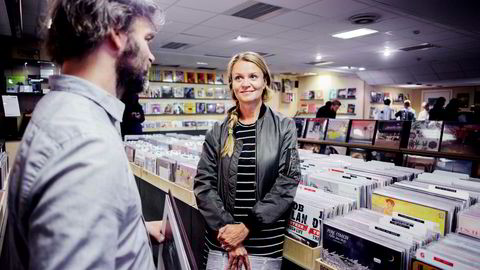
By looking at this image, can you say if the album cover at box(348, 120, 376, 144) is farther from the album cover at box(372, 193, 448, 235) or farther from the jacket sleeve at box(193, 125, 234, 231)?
the jacket sleeve at box(193, 125, 234, 231)

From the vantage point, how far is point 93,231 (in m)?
0.55

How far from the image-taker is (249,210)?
4.95 ft

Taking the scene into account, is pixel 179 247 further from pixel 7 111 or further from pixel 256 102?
pixel 7 111

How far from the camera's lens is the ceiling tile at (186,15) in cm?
434

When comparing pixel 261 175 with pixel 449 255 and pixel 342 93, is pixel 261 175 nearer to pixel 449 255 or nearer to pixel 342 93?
pixel 449 255

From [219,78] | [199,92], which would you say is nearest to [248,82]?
[199,92]

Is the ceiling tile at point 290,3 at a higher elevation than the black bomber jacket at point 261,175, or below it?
higher

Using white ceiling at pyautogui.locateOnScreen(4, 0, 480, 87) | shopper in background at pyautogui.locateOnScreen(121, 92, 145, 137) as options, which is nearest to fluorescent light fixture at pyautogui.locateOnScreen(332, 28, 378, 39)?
white ceiling at pyautogui.locateOnScreen(4, 0, 480, 87)

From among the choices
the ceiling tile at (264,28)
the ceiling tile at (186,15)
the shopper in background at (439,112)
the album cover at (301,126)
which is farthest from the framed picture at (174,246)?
the shopper in background at (439,112)

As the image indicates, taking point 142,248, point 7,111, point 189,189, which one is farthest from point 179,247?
point 7,111

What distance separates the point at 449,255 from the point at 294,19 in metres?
4.40

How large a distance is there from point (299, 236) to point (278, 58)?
763cm

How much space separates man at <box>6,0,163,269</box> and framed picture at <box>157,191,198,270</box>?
94 mm

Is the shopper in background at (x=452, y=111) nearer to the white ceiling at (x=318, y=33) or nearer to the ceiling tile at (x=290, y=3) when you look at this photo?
the white ceiling at (x=318, y=33)
